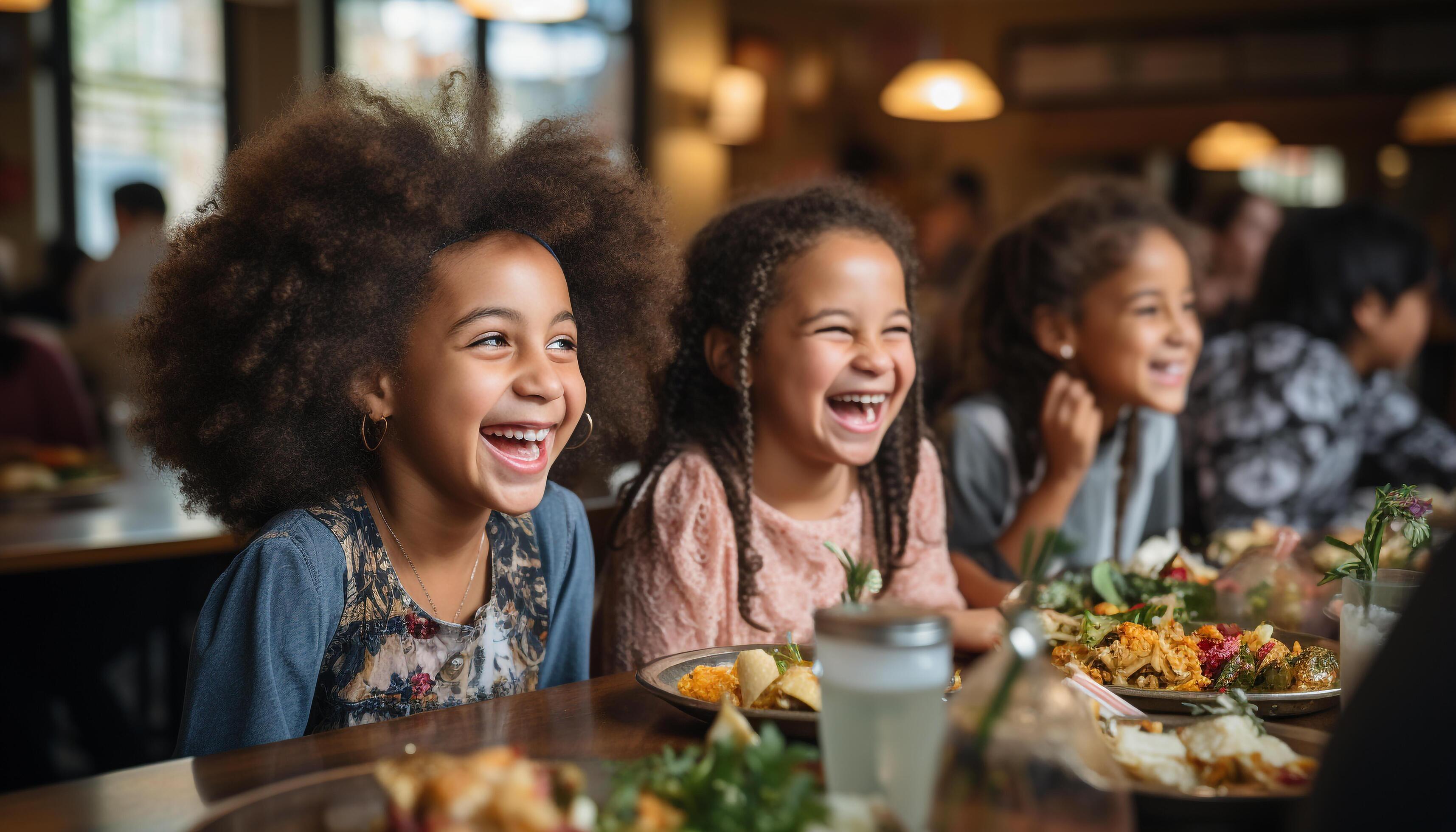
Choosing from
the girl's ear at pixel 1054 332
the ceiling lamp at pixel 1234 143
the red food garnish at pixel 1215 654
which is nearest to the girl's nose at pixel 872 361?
the red food garnish at pixel 1215 654

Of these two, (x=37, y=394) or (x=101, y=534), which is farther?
(x=37, y=394)

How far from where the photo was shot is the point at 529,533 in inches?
64.4

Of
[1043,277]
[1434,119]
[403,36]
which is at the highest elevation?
[403,36]

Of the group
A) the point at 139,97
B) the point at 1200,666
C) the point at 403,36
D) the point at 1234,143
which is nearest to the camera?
the point at 1200,666

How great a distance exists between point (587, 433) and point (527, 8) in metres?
3.63

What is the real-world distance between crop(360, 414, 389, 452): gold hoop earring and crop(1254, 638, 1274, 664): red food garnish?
40.3 inches

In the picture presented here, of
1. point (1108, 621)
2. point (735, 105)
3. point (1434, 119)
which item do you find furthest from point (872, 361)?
point (735, 105)

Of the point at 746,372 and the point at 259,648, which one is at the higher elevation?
the point at 746,372

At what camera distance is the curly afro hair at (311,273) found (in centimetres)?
136

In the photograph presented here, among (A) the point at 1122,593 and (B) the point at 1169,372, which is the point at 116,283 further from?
(A) the point at 1122,593

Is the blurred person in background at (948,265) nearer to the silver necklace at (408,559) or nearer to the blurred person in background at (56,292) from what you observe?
the silver necklace at (408,559)

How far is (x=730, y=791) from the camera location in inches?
31.0

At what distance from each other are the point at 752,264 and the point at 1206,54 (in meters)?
7.48

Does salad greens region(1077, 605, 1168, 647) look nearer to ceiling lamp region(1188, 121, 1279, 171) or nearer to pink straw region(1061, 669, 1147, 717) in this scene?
pink straw region(1061, 669, 1147, 717)
